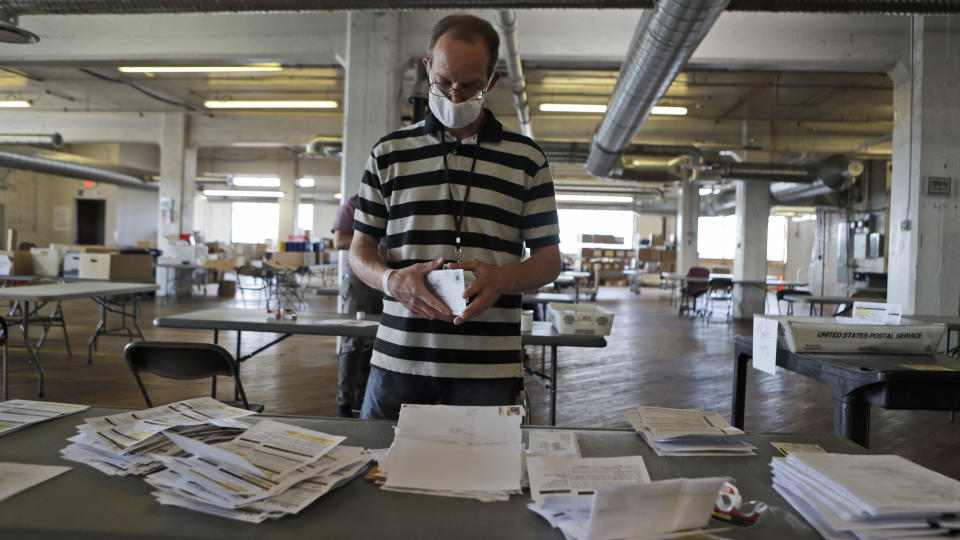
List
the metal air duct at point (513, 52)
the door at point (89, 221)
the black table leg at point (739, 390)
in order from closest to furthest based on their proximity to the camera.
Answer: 1. the black table leg at point (739, 390)
2. the metal air duct at point (513, 52)
3. the door at point (89, 221)

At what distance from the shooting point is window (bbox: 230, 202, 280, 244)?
83.1 feet

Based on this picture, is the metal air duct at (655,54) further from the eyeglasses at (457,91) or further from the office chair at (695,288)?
the office chair at (695,288)

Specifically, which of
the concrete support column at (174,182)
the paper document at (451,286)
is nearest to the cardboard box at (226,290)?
the concrete support column at (174,182)

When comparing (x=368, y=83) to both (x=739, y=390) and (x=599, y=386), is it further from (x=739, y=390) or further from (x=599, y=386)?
(x=739, y=390)

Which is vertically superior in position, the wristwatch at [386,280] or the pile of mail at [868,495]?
the wristwatch at [386,280]

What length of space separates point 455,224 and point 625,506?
70 cm

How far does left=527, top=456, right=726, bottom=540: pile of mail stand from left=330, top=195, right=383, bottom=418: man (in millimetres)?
2769

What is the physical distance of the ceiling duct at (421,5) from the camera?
13.0ft

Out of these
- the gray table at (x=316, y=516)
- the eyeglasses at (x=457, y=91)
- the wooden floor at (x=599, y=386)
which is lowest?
the wooden floor at (x=599, y=386)

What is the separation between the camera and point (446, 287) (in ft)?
3.58

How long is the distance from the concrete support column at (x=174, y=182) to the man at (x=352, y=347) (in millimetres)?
9503

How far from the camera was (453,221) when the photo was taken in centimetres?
125

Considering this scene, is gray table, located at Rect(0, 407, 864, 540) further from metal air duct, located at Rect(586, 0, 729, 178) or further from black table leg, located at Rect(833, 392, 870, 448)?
metal air duct, located at Rect(586, 0, 729, 178)

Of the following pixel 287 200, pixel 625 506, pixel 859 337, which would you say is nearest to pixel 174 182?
pixel 287 200
